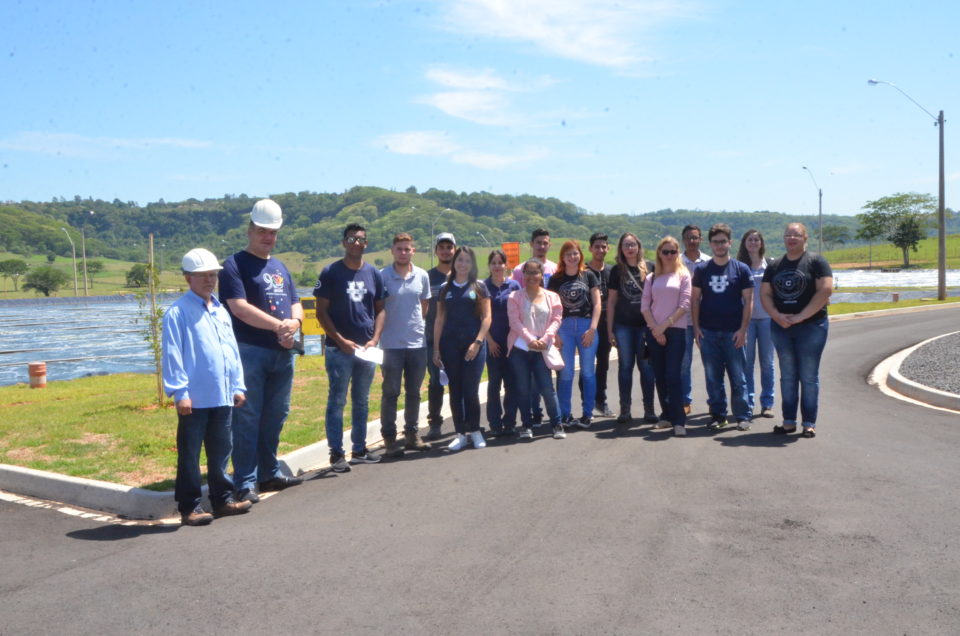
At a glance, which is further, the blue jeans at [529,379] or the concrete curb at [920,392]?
the concrete curb at [920,392]

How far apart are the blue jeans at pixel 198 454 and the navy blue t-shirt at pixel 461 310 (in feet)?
8.93

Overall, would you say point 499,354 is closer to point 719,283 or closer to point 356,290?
point 356,290

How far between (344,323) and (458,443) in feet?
5.48

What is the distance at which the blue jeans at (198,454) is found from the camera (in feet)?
18.1

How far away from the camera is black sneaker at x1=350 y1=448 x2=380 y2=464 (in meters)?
7.30

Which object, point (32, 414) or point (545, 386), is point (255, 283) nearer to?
point (545, 386)

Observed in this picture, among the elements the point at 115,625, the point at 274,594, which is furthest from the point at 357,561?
the point at 115,625

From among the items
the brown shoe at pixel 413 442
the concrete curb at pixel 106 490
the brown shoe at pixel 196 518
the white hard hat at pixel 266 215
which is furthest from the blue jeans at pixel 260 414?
the brown shoe at pixel 413 442

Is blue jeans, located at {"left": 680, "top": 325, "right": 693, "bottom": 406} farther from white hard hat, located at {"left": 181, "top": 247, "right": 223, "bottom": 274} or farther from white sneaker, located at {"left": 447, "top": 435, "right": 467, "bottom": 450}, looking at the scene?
white hard hat, located at {"left": 181, "top": 247, "right": 223, "bottom": 274}

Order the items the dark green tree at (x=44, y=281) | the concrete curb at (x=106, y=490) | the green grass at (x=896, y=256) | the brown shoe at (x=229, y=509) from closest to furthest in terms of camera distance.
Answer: the brown shoe at (x=229, y=509) < the concrete curb at (x=106, y=490) < the green grass at (x=896, y=256) < the dark green tree at (x=44, y=281)

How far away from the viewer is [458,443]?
761 cm

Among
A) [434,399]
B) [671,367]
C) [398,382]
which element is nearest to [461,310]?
[398,382]

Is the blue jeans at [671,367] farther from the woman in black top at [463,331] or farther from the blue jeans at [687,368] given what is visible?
the woman in black top at [463,331]

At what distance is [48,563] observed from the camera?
4.70 metres
